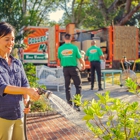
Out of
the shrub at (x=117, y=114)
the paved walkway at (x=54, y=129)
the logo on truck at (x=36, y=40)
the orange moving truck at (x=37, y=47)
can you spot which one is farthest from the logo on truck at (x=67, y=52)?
the logo on truck at (x=36, y=40)

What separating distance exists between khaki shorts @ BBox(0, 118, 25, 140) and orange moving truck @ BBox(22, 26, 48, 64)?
16.7 m

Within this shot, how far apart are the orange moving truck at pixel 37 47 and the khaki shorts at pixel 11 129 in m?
16.7

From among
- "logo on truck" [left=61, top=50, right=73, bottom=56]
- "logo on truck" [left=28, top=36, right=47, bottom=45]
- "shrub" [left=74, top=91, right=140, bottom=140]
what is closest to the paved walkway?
"logo on truck" [left=61, top=50, right=73, bottom=56]

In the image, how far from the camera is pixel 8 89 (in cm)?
239

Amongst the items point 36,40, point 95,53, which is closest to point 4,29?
point 95,53

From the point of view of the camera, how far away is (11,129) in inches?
105

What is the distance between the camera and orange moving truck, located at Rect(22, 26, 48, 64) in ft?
63.6

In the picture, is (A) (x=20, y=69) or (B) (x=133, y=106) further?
(A) (x=20, y=69)

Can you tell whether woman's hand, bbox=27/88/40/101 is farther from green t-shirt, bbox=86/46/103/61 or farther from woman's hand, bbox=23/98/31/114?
green t-shirt, bbox=86/46/103/61

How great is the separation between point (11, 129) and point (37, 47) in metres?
17.0

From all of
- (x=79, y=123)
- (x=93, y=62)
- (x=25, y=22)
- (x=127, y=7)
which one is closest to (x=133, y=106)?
(x=79, y=123)

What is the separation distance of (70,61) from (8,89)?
16.9ft

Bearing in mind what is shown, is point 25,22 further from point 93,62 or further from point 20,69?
point 20,69

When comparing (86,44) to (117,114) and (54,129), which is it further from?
(117,114)
